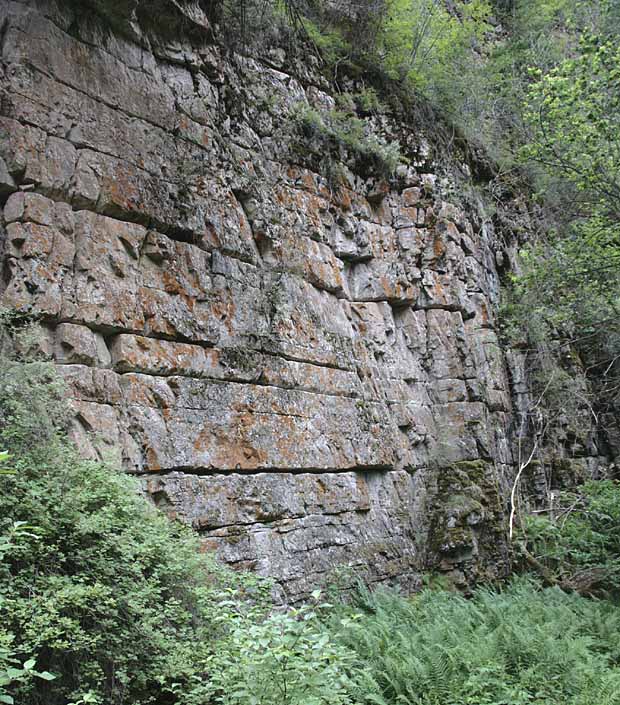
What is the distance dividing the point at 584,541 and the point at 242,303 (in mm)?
8055

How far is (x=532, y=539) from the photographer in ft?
42.5

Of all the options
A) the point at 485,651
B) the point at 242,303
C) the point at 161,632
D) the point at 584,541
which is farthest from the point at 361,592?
the point at 584,541

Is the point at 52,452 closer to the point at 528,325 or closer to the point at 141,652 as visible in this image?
the point at 141,652

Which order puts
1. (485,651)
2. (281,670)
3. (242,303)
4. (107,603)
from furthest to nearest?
(242,303)
(485,651)
(107,603)
(281,670)

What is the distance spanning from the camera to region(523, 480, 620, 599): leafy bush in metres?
11.7

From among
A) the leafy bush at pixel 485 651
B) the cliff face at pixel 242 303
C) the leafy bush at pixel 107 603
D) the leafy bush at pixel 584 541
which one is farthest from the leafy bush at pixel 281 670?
the leafy bush at pixel 584 541

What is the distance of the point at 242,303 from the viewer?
922 cm

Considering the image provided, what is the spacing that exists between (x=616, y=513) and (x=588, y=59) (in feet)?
26.5

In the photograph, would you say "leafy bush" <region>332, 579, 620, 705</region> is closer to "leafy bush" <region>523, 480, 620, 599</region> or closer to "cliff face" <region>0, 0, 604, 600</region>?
"cliff face" <region>0, 0, 604, 600</region>

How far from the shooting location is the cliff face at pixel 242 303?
24.3 feet

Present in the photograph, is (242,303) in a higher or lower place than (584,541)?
higher

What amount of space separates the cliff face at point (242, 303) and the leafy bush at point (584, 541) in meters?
1.19

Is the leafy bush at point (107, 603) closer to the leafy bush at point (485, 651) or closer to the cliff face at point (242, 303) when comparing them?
the cliff face at point (242, 303)

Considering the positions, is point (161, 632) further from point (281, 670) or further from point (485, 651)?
point (485, 651)
